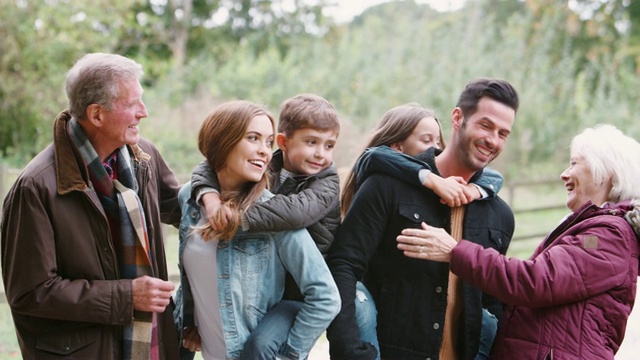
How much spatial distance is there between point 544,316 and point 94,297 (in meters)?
1.59

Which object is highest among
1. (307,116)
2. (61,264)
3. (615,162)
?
(307,116)

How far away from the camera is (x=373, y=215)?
2.62 m

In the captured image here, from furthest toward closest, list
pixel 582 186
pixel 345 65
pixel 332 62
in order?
pixel 332 62, pixel 345 65, pixel 582 186

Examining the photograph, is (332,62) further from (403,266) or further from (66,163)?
(66,163)

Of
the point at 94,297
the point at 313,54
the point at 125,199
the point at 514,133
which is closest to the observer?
the point at 94,297

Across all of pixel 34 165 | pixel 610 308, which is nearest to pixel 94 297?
pixel 34 165

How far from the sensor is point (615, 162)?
2.57 meters

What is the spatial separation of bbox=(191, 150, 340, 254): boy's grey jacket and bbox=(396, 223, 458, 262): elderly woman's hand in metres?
0.29

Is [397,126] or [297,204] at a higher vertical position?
[397,126]

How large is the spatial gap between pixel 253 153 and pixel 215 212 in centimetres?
27

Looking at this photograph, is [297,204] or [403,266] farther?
[403,266]

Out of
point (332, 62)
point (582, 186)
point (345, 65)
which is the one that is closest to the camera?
point (582, 186)

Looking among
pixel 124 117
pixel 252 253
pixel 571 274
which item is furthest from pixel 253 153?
pixel 571 274

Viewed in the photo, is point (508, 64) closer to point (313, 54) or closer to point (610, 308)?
point (313, 54)
